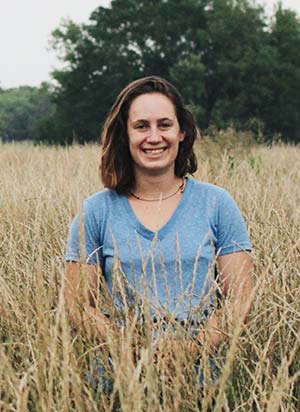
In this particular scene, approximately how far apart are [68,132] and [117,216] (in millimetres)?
20646

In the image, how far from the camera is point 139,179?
1.77 meters

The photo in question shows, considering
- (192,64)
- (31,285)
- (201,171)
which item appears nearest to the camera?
(31,285)

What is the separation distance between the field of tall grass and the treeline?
1758 centimetres

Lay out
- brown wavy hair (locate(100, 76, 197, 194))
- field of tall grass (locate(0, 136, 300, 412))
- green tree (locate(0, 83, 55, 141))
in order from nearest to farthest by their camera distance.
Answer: field of tall grass (locate(0, 136, 300, 412))
brown wavy hair (locate(100, 76, 197, 194))
green tree (locate(0, 83, 55, 141))

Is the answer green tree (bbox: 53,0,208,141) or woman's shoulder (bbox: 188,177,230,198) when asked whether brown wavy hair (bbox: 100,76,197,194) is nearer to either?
woman's shoulder (bbox: 188,177,230,198)

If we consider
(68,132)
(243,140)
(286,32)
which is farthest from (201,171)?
(286,32)

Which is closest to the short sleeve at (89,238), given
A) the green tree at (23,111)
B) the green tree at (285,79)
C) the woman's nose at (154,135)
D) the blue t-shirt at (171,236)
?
the blue t-shirt at (171,236)

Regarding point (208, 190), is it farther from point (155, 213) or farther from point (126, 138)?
point (126, 138)

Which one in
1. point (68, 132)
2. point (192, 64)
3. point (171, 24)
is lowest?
point (68, 132)

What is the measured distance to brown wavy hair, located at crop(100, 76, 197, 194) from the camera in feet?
5.71

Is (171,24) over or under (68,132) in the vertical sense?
over

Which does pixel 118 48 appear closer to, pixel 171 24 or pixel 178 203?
pixel 171 24

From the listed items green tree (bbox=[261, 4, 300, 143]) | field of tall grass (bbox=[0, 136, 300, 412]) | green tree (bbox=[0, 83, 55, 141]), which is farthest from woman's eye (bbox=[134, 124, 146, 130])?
green tree (bbox=[0, 83, 55, 141])

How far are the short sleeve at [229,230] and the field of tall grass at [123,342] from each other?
91 mm
